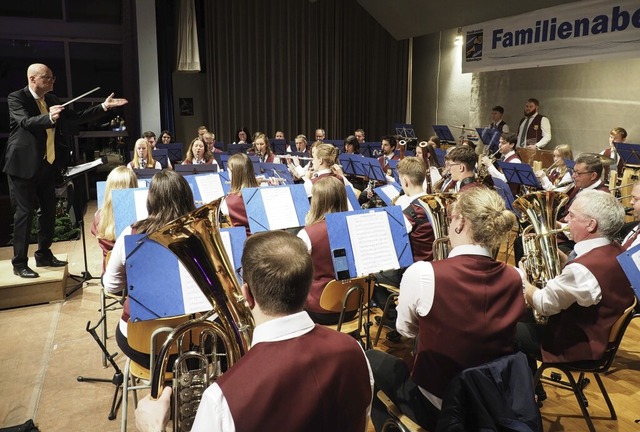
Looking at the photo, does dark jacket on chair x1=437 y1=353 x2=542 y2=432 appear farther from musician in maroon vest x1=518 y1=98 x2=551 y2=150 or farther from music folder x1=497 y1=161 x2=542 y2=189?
musician in maroon vest x1=518 y1=98 x2=551 y2=150

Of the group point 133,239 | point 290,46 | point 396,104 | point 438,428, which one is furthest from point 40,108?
point 396,104

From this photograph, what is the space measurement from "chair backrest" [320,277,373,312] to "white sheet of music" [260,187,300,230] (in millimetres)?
1033

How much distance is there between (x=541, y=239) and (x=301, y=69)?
10742 mm

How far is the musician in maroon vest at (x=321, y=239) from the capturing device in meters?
3.00

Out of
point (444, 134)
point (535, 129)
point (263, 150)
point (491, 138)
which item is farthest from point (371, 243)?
point (444, 134)

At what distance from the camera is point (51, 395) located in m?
3.20

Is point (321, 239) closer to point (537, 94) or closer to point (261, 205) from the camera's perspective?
point (261, 205)

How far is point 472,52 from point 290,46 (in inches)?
179

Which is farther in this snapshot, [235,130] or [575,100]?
[235,130]

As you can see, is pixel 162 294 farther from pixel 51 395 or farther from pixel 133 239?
pixel 51 395

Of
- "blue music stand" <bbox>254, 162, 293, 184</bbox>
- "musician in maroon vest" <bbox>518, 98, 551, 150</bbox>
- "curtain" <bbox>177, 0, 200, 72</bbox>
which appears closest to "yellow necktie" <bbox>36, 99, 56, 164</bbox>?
"blue music stand" <bbox>254, 162, 293, 184</bbox>

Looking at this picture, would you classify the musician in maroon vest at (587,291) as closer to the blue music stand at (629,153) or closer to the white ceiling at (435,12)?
the blue music stand at (629,153)

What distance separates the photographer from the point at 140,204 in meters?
3.50

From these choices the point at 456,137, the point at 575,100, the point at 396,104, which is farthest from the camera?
the point at 396,104
